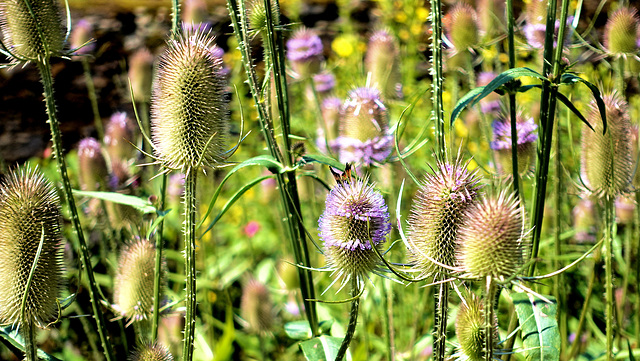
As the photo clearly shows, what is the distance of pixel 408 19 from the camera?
22.2 ft

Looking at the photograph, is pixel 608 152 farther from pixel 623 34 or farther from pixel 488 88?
pixel 488 88

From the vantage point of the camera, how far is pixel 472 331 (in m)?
1.87

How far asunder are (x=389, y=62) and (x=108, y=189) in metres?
2.15

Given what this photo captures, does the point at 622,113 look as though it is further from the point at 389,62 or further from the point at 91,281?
the point at 91,281

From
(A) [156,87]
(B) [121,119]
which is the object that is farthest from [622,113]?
(B) [121,119]

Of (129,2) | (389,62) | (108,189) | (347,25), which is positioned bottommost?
(108,189)

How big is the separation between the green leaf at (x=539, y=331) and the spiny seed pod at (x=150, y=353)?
51.3 inches

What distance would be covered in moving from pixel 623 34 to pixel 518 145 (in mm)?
854

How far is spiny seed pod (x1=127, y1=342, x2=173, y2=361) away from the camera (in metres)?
2.01

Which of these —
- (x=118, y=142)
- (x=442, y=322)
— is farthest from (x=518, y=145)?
(x=118, y=142)

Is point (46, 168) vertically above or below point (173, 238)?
above

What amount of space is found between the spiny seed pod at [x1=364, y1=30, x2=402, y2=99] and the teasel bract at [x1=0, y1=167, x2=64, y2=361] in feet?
8.09

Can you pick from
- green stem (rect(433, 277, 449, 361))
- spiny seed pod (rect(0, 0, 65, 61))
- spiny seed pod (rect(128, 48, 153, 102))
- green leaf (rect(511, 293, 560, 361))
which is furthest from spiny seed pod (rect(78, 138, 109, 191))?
green leaf (rect(511, 293, 560, 361))

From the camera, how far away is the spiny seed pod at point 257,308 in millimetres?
3639
